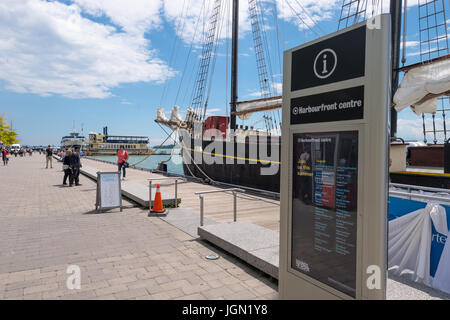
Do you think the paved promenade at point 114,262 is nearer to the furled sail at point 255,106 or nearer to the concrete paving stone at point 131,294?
the concrete paving stone at point 131,294

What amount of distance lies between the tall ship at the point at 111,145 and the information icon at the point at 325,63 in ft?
331

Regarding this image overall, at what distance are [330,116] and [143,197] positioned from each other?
7.48 metres

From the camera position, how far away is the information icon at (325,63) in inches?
101

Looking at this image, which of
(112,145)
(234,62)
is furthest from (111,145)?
(234,62)

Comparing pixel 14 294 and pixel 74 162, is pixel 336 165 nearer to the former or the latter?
pixel 14 294

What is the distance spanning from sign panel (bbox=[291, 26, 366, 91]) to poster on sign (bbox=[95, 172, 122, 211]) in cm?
663

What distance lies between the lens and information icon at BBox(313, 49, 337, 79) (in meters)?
2.56

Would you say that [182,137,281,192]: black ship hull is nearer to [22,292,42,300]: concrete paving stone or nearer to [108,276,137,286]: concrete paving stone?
[108,276,137,286]: concrete paving stone

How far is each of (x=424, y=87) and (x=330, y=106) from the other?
776cm

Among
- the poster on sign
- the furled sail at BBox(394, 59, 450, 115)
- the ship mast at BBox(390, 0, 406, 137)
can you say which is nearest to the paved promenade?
the poster on sign

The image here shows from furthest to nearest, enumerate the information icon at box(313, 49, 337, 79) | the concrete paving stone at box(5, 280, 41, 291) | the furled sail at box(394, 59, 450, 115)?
the furled sail at box(394, 59, 450, 115)
the concrete paving stone at box(5, 280, 41, 291)
the information icon at box(313, 49, 337, 79)

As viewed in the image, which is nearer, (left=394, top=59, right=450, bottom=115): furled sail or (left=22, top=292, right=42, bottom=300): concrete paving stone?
(left=22, top=292, right=42, bottom=300): concrete paving stone

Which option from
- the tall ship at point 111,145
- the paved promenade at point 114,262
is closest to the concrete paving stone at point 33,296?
the paved promenade at point 114,262
